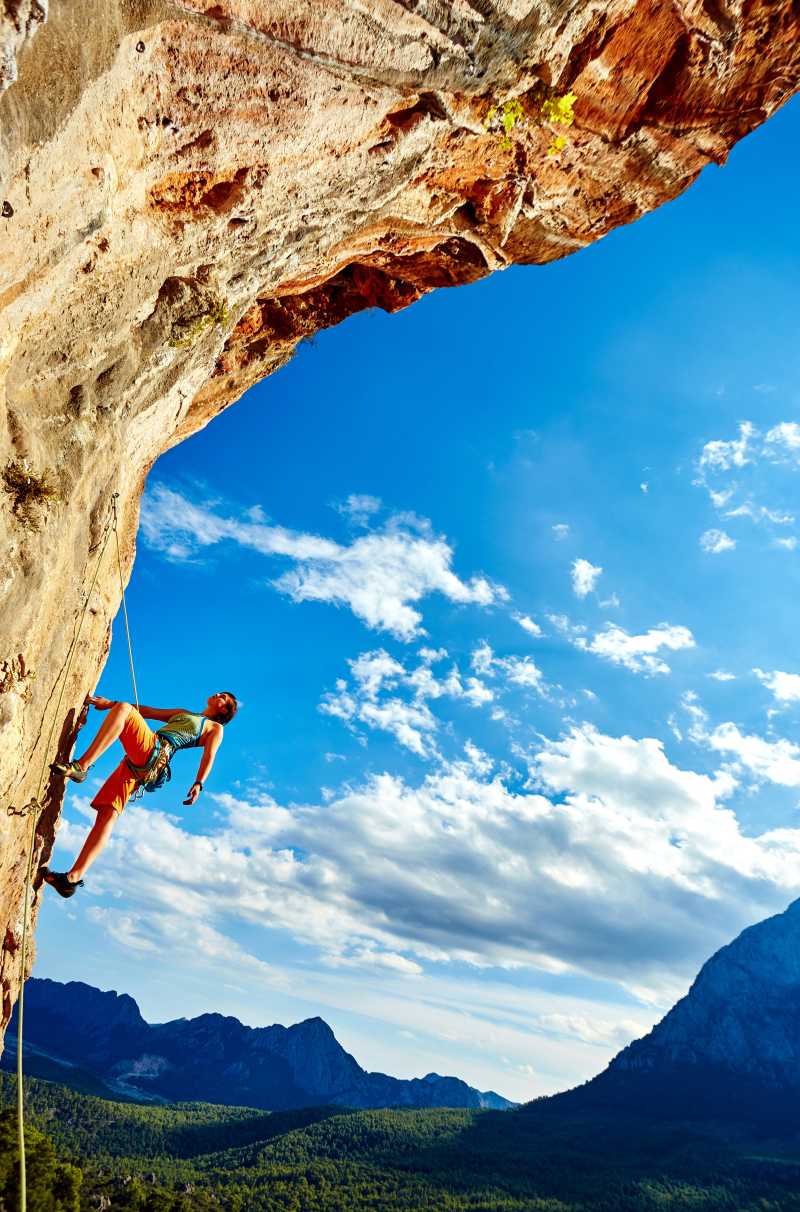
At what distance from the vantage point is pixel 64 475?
606 cm

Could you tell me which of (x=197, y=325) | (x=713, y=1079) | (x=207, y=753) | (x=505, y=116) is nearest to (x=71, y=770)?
(x=207, y=753)

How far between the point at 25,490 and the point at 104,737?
290cm

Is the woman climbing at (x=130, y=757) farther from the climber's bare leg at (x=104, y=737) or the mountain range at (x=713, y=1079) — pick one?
the mountain range at (x=713, y=1079)

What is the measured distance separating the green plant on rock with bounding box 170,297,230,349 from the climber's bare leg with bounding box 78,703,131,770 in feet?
13.3

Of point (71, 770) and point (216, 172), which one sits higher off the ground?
point (216, 172)

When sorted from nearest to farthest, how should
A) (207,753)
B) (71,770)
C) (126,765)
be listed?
(71,770), (126,765), (207,753)

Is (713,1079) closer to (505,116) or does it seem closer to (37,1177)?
(37,1177)

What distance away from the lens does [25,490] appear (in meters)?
5.47

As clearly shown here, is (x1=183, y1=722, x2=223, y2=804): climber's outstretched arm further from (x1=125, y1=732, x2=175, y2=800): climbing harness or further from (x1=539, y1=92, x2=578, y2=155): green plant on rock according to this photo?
(x1=539, y1=92, x2=578, y2=155): green plant on rock

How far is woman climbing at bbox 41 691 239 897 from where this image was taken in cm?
727

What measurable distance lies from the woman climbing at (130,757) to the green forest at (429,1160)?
93.8 m

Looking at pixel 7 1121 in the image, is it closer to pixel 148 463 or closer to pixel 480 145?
pixel 148 463

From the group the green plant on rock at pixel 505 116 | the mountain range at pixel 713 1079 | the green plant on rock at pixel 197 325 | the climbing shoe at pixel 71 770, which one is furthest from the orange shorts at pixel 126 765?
the mountain range at pixel 713 1079

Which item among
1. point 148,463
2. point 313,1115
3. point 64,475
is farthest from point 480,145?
point 313,1115
